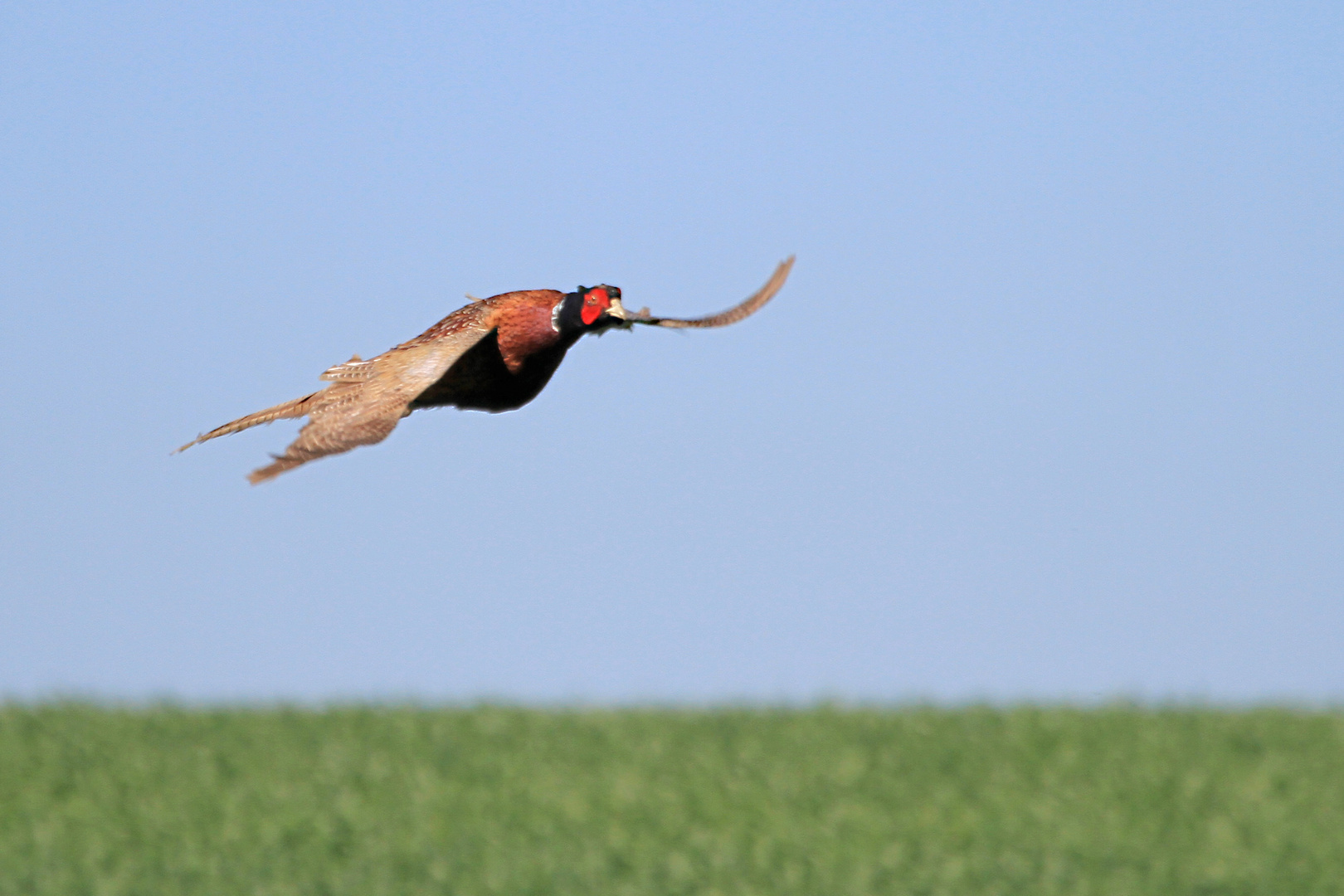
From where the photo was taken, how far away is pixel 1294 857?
88.4ft

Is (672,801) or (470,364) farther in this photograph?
(672,801)

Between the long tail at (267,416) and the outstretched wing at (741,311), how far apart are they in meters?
2.17

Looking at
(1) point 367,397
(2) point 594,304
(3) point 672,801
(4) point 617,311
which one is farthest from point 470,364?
(3) point 672,801

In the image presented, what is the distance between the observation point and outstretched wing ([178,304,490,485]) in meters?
7.69

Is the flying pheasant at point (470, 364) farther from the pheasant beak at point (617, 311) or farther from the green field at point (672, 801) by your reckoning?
the green field at point (672, 801)

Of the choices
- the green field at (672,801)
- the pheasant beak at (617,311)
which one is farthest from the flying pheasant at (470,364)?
the green field at (672,801)

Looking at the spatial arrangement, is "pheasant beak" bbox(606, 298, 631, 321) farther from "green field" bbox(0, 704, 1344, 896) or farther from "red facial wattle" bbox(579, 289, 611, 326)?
"green field" bbox(0, 704, 1344, 896)

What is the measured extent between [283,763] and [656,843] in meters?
9.75

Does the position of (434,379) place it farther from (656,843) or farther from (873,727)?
(873,727)

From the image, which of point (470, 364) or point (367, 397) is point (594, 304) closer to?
point (470, 364)

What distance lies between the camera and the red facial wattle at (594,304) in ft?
27.0

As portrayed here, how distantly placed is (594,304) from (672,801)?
72.5 ft

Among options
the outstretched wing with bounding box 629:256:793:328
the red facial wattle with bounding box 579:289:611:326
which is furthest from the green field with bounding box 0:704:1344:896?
the red facial wattle with bounding box 579:289:611:326

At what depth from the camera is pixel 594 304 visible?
324 inches
